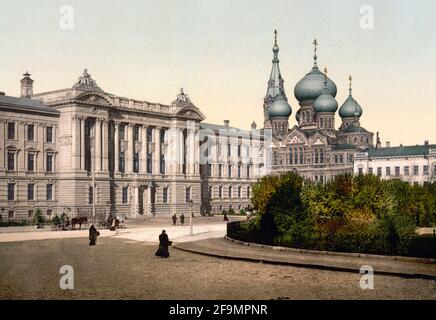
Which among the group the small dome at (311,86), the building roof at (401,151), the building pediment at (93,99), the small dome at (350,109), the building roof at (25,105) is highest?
the small dome at (311,86)

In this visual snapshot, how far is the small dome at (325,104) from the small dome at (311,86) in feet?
12.2

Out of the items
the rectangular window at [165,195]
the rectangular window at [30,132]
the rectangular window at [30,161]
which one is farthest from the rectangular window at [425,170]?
the rectangular window at [30,132]

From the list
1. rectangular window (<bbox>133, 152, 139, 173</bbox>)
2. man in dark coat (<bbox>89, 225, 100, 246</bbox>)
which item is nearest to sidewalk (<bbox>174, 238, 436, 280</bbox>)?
man in dark coat (<bbox>89, 225, 100, 246</bbox>)

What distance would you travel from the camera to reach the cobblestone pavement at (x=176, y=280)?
20.4 m

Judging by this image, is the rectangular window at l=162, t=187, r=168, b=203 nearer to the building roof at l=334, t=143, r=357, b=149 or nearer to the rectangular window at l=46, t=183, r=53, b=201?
the rectangular window at l=46, t=183, r=53, b=201

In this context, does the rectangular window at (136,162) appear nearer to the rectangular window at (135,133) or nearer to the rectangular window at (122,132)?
the rectangular window at (135,133)

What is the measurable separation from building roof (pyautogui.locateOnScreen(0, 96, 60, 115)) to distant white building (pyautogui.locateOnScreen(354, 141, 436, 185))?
195 ft

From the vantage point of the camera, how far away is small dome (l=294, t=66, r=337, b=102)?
5163 inches

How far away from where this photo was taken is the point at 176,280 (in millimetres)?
23594

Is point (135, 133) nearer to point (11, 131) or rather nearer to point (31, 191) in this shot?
point (31, 191)

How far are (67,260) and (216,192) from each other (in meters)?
67.4

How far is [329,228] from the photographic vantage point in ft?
118

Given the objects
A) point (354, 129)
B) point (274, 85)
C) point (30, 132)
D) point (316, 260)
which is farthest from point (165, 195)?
point (274, 85)
